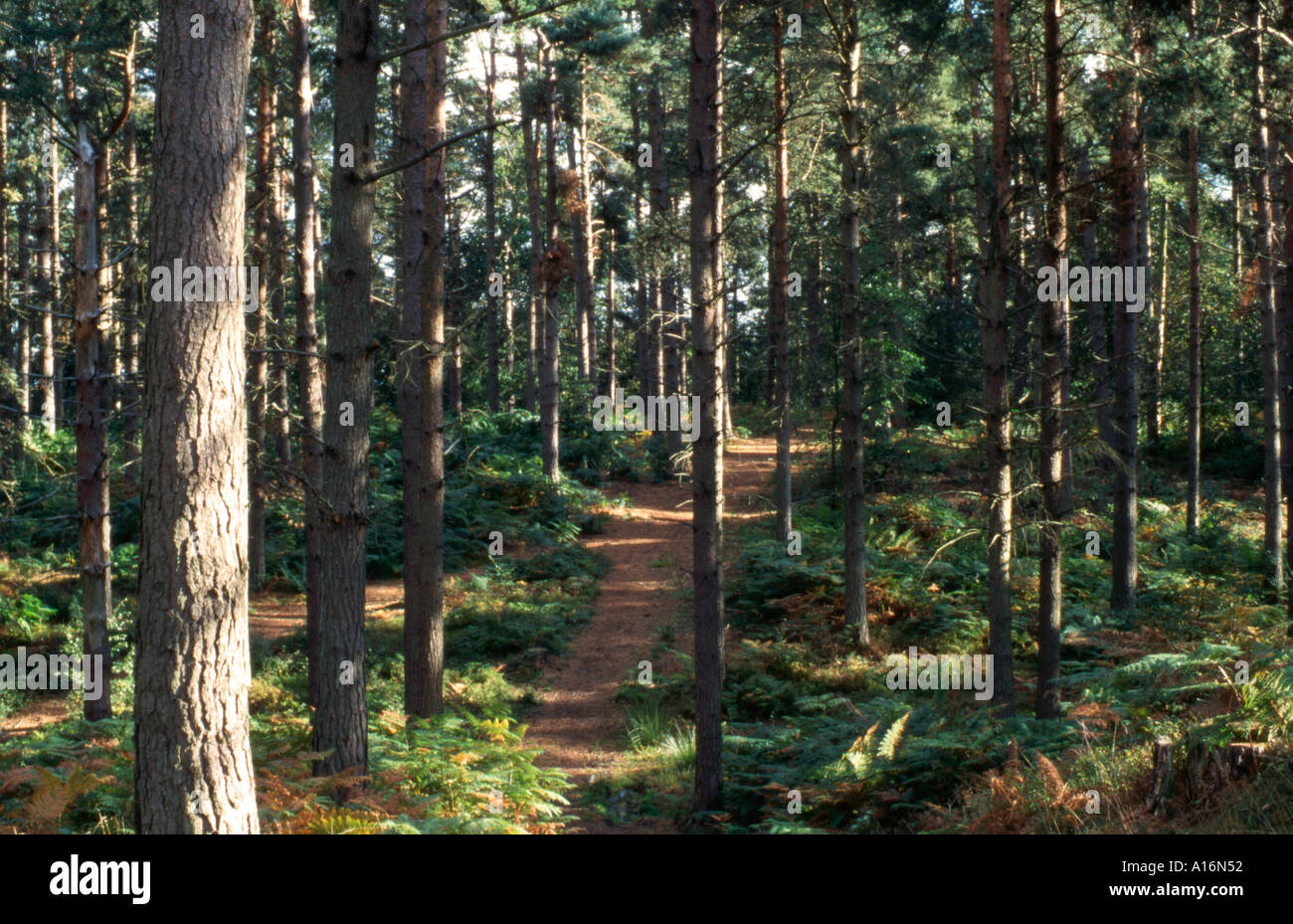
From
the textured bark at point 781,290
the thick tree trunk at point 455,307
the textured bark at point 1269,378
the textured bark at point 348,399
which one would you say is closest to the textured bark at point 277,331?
the textured bark at point 348,399

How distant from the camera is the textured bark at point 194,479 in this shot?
4.62 m

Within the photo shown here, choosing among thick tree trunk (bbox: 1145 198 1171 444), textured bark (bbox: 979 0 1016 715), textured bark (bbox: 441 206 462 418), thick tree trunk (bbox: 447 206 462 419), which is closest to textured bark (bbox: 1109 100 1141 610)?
textured bark (bbox: 979 0 1016 715)

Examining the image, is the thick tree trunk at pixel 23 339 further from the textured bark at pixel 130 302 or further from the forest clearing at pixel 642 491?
the textured bark at pixel 130 302

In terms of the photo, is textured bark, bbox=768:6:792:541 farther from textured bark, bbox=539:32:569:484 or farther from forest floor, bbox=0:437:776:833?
textured bark, bbox=539:32:569:484

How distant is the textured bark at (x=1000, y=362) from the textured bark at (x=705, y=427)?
2868mm

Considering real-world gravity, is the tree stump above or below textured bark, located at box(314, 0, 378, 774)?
below

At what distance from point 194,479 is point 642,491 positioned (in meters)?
20.6

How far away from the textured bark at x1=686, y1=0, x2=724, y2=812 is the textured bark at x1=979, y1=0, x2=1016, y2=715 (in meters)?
2.87

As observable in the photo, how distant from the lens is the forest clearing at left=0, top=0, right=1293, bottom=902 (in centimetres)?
500

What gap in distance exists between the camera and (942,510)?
19.3 m

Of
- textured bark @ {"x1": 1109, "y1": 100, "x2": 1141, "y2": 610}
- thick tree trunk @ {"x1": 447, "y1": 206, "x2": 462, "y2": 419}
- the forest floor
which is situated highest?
thick tree trunk @ {"x1": 447, "y1": 206, "x2": 462, "y2": 419}
